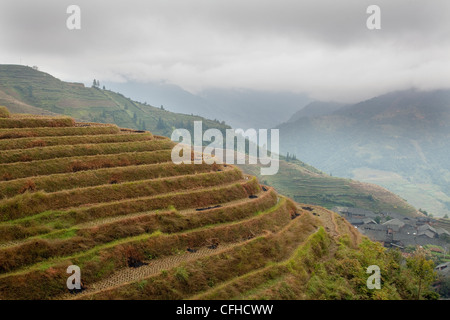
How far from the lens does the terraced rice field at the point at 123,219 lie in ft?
64.3

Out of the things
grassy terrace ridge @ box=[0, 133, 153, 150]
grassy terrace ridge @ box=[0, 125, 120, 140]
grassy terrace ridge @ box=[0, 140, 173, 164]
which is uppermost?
grassy terrace ridge @ box=[0, 125, 120, 140]

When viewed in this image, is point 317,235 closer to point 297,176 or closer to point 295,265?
point 295,265

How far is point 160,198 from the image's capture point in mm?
27359

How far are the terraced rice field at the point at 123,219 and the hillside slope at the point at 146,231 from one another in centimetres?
8

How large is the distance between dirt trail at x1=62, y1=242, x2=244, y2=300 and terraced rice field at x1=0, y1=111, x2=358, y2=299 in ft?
0.24

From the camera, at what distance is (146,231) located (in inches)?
950

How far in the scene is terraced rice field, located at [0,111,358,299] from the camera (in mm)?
19594

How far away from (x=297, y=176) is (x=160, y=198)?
572 feet

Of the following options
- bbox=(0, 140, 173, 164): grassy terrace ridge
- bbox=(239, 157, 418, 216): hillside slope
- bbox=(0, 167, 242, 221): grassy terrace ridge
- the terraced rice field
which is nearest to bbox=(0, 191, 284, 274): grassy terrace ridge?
the terraced rice field

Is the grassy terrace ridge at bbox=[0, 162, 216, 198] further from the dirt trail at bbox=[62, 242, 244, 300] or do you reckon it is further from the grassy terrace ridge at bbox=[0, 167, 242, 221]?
the dirt trail at bbox=[62, 242, 244, 300]

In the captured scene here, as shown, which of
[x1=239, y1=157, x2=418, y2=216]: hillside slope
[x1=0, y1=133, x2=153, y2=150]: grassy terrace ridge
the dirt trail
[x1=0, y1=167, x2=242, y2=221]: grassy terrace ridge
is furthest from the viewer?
[x1=239, y1=157, x2=418, y2=216]: hillside slope

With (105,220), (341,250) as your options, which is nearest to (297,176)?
(341,250)

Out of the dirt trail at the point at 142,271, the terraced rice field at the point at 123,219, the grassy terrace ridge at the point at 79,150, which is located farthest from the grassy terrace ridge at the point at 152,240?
the grassy terrace ridge at the point at 79,150

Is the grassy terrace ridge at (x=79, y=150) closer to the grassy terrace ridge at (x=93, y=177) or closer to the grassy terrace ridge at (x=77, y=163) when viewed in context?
the grassy terrace ridge at (x=77, y=163)
